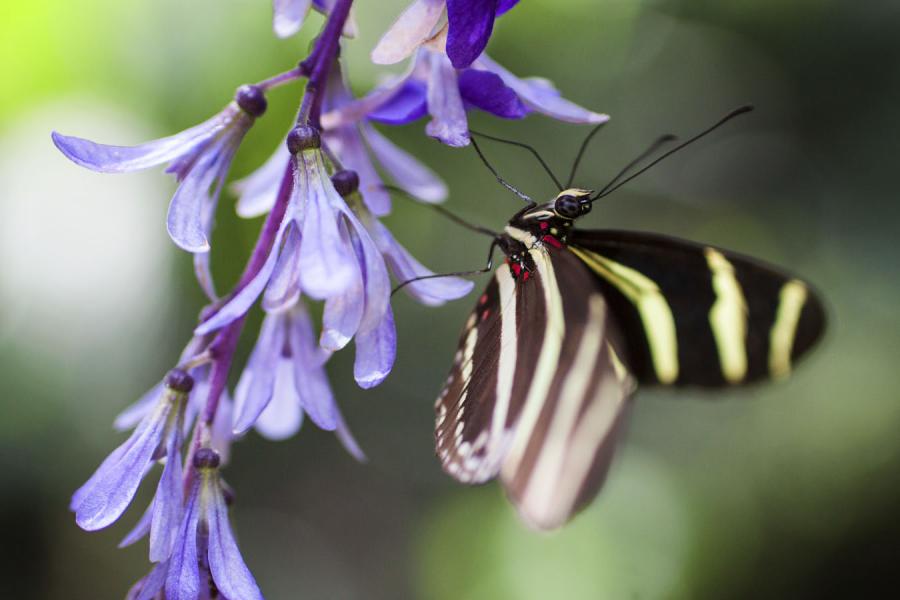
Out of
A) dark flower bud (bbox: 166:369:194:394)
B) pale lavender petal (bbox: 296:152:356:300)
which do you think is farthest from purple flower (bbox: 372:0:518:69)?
dark flower bud (bbox: 166:369:194:394)

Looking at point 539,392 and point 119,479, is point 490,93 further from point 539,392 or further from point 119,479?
point 119,479

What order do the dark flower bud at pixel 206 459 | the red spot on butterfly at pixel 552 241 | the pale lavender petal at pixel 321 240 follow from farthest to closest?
1. the red spot on butterfly at pixel 552 241
2. the dark flower bud at pixel 206 459
3. the pale lavender petal at pixel 321 240

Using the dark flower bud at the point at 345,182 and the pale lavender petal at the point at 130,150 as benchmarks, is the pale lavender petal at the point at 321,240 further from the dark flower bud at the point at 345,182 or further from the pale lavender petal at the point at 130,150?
the pale lavender petal at the point at 130,150

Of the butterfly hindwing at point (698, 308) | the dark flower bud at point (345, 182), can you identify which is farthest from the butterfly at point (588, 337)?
the dark flower bud at point (345, 182)

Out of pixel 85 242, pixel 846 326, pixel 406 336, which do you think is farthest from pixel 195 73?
pixel 846 326

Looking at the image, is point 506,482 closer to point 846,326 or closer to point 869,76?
point 846,326

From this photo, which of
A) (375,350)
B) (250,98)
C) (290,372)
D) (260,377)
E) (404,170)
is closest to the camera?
(375,350)

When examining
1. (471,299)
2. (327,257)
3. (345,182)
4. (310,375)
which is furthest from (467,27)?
(471,299)
